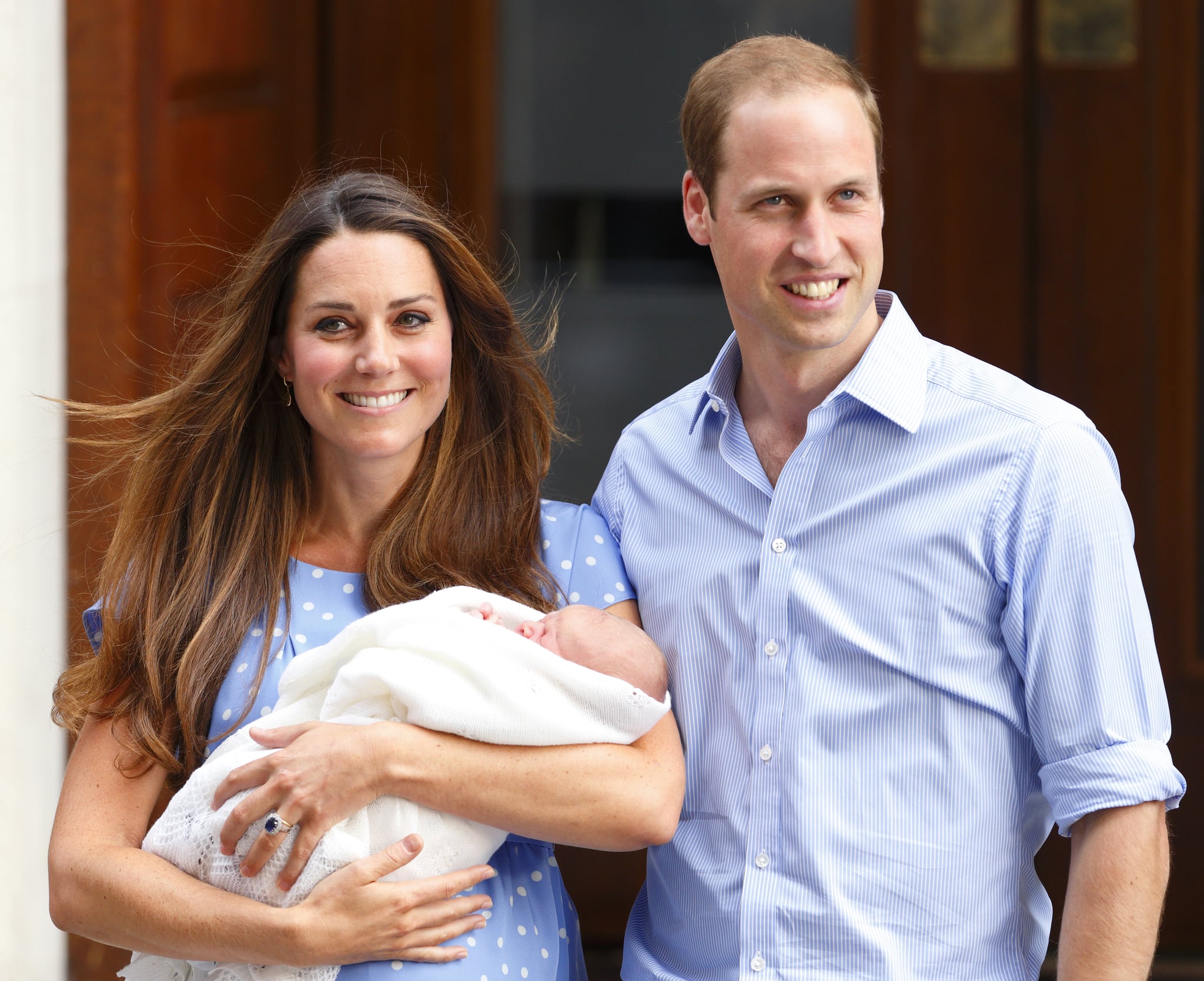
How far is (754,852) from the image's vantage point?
1.55m

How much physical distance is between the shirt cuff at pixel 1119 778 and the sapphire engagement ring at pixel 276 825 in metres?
0.86

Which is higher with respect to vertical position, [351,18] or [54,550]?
[351,18]

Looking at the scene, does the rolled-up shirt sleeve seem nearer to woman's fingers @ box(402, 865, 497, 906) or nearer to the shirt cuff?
the shirt cuff

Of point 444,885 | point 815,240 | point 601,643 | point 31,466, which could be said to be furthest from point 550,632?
point 31,466

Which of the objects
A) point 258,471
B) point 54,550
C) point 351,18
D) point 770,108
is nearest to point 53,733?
point 54,550

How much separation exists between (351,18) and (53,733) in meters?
1.85

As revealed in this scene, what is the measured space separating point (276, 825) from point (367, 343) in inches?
24.2

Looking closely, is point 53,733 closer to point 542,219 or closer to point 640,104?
point 542,219

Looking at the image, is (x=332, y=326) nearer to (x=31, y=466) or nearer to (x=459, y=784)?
(x=459, y=784)

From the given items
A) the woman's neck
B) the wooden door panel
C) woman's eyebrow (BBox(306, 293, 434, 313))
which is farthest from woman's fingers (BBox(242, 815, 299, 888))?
the wooden door panel

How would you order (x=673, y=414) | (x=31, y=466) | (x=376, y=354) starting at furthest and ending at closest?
(x=31, y=466) < (x=673, y=414) < (x=376, y=354)

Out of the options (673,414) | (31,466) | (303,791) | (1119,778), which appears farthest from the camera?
(31,466)

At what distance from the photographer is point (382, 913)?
150 cm

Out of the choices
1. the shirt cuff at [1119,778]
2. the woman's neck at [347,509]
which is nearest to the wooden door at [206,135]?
the woman's neck at [347,509]
